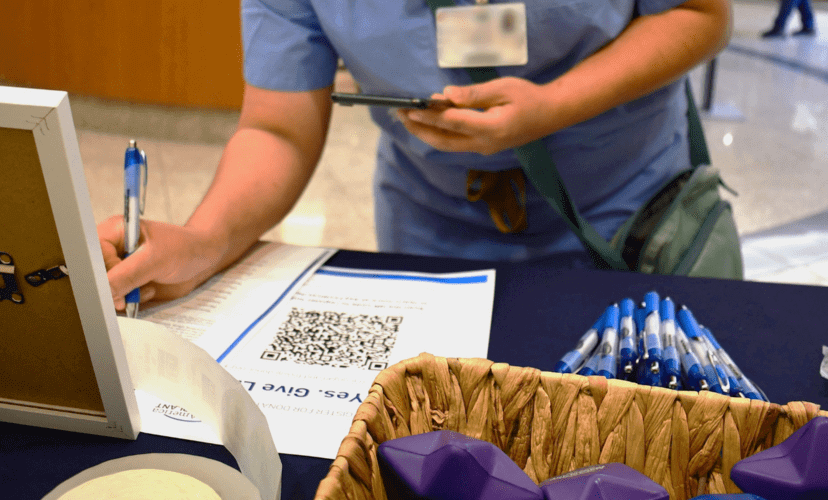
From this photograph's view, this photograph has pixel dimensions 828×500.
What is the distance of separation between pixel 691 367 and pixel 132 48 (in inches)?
117

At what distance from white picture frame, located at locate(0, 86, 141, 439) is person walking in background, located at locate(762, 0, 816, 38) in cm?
557

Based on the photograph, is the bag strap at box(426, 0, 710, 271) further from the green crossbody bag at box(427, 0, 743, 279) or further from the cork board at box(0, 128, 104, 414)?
the cork board at box(0, 128, 104, 414)

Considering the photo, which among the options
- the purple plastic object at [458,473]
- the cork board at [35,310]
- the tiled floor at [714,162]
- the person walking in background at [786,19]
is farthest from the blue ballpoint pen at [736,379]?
the person walking in background at [786,19]

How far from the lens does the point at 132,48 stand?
113 inches

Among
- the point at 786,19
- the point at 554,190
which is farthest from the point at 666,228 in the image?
the point at 786,19

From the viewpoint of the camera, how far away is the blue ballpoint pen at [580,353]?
50cm

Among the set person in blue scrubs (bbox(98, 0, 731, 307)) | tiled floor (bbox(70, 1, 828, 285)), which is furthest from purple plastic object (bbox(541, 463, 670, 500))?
tiled floor (bbox(70, 1, 828, 285))

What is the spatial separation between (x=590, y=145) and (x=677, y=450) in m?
0.54

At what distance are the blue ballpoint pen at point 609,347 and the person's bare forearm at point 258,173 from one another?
409 millimetres

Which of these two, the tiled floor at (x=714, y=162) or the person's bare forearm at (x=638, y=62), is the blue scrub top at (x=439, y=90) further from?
the tiled floor at (x=714, y=162)

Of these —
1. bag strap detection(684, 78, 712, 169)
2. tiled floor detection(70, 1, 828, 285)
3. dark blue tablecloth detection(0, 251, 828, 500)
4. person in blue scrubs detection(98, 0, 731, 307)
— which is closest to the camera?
dark blue tablecloth detection(0, 251, 828, 500)

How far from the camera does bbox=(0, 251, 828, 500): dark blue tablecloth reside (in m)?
0.44

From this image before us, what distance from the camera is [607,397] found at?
1.27 feet

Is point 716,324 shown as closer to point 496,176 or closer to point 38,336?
point 496,176
